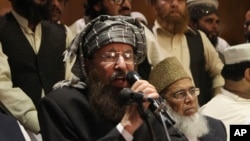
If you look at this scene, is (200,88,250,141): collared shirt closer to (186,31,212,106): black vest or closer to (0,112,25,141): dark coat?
(186,31,212,106): black vest

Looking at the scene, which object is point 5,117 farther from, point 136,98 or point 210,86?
point 210,86

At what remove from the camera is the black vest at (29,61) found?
3.07m

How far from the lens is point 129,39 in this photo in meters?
2.43

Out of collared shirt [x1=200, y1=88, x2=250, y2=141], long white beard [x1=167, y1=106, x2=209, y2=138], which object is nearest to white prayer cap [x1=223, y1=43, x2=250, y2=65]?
collared shirt [x1=200, y1=88, x2=250, y2=141]

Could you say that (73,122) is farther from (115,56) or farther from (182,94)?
(182,94)

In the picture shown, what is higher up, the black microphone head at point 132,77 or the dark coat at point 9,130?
the black microphone head at point 132,77

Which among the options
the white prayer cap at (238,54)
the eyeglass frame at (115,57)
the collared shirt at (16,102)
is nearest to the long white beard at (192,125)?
the eyeglass frame at (115,57)

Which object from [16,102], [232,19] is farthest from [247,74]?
[232,19]

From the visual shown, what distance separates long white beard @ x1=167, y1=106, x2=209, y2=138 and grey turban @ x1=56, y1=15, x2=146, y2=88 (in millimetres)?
421

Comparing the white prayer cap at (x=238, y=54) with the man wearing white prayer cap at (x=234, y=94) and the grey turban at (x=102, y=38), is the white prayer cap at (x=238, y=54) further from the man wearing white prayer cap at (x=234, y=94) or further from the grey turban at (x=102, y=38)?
the grey turban at (x=102, y=38)

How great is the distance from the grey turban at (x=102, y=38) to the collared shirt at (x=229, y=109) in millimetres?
973

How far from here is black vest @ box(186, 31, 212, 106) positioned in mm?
3820

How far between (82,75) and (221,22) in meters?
3.86

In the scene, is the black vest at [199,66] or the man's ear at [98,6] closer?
the man's ear at [98,6]
